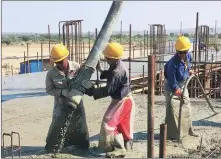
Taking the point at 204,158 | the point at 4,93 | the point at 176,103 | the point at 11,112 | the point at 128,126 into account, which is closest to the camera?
the point at 204,158

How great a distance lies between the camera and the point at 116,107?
5641 millimetres

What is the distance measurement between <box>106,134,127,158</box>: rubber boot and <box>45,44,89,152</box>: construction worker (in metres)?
0.51

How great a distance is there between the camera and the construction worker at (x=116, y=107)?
554cm

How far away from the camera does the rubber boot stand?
221 inches

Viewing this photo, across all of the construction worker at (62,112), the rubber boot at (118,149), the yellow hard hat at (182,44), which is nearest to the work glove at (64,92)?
the construction worker at (62,112)

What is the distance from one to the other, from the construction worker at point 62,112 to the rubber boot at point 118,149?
51 cm

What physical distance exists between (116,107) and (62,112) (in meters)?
0.77

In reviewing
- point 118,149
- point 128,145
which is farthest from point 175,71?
point 118,149

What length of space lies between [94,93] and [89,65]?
0.41m

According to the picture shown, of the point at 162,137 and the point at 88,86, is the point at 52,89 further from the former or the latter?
the point at 162,137

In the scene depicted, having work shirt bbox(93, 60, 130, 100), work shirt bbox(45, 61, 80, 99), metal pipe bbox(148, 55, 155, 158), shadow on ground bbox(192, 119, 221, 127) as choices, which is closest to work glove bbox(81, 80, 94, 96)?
work shirt bbox(45, 61, 80, 99)

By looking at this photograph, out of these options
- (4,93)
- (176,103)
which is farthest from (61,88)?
(4,93)

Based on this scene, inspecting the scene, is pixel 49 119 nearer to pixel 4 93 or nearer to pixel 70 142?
pixel 70 142

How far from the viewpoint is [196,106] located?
377 inches
